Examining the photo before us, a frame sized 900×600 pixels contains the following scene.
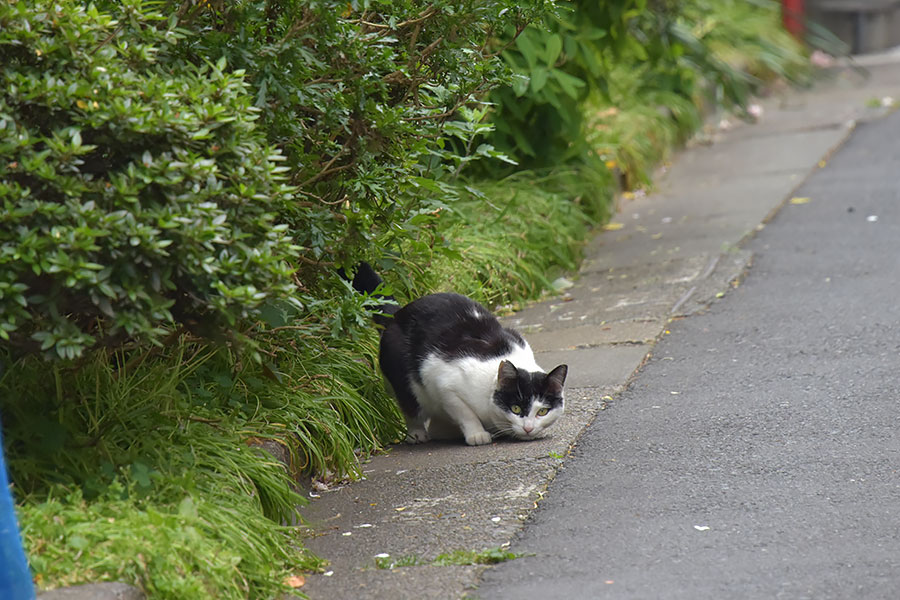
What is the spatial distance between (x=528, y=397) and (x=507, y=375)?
0.13m

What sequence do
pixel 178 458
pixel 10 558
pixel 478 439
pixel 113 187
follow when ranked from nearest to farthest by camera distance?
pixel 10 558, pixel 113 187, pixel 178 458, pixel 478 439

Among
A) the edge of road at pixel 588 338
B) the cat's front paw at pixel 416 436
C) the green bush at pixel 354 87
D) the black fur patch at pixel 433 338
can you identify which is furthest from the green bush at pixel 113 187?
the cat's front paw at pixel 416 436

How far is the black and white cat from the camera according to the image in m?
4.74

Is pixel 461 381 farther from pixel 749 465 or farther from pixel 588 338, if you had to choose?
pixel 588 338

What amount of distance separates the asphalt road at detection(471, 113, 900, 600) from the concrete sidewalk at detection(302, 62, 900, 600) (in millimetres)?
143

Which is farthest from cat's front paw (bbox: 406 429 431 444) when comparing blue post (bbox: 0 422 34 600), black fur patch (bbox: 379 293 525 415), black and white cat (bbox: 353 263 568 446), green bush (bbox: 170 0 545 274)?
blue post (bbox: 0 422 34 600)

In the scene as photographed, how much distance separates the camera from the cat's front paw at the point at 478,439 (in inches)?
193

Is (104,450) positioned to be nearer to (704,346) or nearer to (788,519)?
(788,519)

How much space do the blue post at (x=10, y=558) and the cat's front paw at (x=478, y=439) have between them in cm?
229

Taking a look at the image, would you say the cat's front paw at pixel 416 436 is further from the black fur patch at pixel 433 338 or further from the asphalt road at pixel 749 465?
the asphalt road at pixel 749 465

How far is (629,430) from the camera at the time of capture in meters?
4.80

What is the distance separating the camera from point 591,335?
20.5ft

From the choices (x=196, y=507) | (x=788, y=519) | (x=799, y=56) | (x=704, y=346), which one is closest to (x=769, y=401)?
(x=704, y=346)

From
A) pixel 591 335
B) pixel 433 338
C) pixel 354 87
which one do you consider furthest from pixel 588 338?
pixel 354 87
